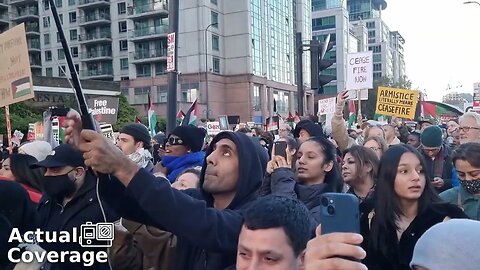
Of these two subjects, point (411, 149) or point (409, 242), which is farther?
point (411, 149)

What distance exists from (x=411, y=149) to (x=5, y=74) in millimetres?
4038

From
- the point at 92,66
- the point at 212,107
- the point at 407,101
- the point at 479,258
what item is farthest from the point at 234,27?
the point at 479,258

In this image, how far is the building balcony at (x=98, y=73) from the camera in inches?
2244

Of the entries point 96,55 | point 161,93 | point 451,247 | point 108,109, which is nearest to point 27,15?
point 96,55

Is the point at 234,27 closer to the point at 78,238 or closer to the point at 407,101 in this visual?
the point at 407,101

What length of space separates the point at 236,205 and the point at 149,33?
52.1m

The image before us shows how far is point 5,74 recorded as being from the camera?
520 centimetres

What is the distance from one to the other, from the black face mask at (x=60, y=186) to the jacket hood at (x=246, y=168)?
3.68 ft

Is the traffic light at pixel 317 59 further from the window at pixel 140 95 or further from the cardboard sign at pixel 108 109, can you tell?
the window at pixel 140 95

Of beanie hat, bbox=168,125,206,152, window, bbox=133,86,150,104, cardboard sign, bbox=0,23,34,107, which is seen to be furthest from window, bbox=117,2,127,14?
beanie hat, bbox=168,125,206,152

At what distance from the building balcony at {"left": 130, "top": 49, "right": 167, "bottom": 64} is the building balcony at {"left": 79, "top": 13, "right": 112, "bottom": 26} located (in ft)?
20.6

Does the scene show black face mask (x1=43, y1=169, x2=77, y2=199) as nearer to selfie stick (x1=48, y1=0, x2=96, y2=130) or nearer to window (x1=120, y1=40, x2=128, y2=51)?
selfie stick (x1=48, y1=0, x2=96, y2=130)

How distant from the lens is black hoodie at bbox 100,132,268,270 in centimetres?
195

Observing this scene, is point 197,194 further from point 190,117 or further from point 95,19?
point 95,19
